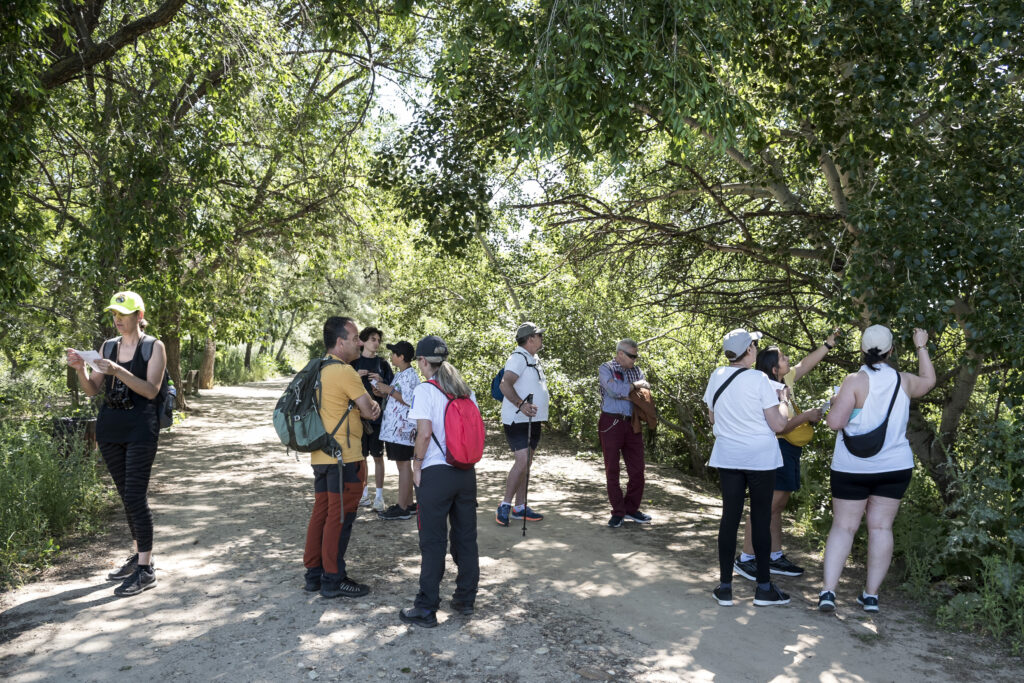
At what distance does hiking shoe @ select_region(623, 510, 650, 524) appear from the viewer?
763cm

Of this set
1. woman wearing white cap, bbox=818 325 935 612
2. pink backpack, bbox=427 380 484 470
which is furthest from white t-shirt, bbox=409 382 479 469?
woman wearing white cap, bbox=818 325 935 612

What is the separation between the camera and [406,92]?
11805 millimetres

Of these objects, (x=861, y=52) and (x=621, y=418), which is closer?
(x=861, y=52)

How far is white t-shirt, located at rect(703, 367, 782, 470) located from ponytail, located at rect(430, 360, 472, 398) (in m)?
1.85

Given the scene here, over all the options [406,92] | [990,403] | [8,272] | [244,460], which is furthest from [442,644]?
[406,92]

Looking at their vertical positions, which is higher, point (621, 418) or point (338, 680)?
point (621, 418)

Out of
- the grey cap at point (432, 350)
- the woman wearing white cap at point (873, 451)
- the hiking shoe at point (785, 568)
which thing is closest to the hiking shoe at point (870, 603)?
the woman wearing white cap at point (873, 451)

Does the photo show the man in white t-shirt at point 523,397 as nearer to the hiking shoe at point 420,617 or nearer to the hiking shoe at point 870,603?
the hiking shoe at point 420,617

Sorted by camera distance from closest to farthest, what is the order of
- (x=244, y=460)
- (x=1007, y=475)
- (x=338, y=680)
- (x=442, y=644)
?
(x=338, y=680) < (x=442, y=644) < (x=1007, y=475) < (x=244, y=460)

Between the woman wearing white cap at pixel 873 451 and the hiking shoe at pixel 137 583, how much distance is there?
15.6ft

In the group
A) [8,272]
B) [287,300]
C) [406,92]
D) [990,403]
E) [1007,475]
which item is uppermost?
[406,92]

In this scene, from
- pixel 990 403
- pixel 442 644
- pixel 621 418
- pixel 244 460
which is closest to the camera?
pixel 442 644

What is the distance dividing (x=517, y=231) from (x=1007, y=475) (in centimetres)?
831

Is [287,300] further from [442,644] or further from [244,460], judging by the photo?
[442,644]
